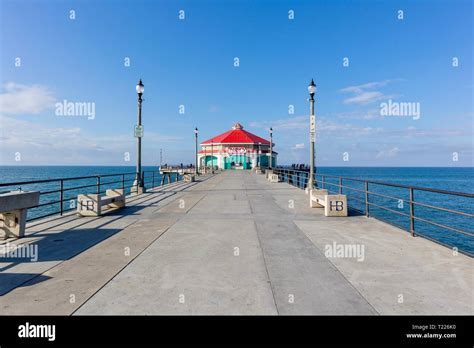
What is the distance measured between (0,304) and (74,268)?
1.26 metres

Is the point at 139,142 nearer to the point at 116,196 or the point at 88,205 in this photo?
the point at 116,196

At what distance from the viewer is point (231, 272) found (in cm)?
455

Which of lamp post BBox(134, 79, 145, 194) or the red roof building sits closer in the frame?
lamp post BBox(134, 79, 145, 194)

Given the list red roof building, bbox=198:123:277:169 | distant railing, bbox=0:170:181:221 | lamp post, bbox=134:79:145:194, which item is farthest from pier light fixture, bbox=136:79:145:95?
red roof building, bbox=198:123:277:169

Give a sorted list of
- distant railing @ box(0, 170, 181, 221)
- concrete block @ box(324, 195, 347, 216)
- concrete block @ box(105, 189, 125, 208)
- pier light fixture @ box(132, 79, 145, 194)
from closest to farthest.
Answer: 1. distant railing @ box(0, 170, 181, 221)
2. concrete block @ box(324, 195, 347, 216)
3. concrete block @ box(105, 189, 125, 208)
4. pier light fixture @ box(132, 79, 145, 194)

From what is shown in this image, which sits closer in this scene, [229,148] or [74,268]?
[74,268]

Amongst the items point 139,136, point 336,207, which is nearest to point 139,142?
point 139,136

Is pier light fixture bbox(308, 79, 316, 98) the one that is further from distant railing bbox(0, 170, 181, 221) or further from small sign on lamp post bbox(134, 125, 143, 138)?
distant railing bbox(0, 170, 181, 221)

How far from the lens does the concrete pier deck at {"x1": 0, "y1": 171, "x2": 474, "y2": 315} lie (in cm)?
349
